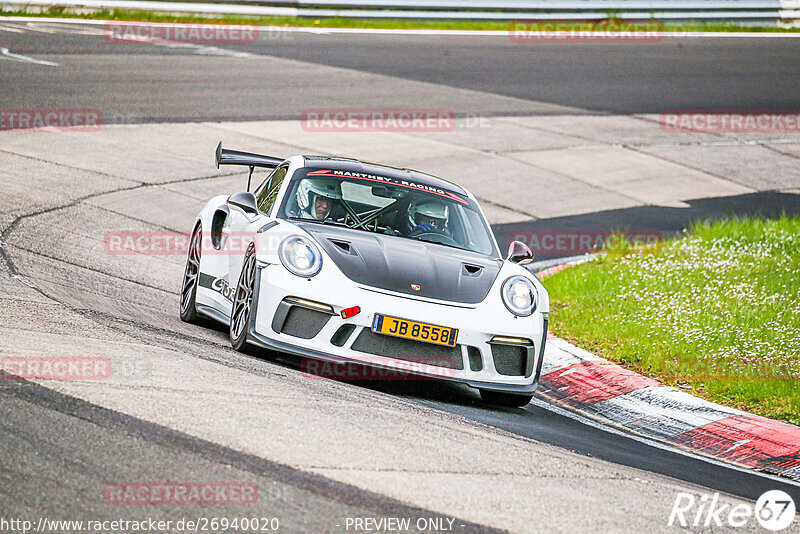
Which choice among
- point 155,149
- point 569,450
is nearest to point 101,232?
point 155,149

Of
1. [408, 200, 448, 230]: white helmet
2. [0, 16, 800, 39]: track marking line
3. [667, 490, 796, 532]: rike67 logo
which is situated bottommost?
[667, 490, 796, 532]: rike67 logo

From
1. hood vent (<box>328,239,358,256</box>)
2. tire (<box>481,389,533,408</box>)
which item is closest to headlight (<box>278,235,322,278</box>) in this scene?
hood vent (<box>328,239,358,256</box>)

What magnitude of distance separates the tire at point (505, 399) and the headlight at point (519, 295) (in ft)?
1.71

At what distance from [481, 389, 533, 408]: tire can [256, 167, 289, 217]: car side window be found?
2.05 metres

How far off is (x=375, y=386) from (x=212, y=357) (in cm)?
104

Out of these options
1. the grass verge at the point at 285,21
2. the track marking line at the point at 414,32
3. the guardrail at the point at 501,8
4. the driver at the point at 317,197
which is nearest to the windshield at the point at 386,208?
the driver at the point at 317,197

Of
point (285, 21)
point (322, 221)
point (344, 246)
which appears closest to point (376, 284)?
point (344, 246)

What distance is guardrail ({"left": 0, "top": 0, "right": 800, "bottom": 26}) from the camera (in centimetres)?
2466

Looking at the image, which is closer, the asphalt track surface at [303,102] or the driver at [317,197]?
the asphalt track surface at [303,102]

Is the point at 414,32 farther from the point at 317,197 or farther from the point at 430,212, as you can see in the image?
the point at 317,197

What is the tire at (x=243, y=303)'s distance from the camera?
695 cm

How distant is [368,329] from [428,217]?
1658 mm

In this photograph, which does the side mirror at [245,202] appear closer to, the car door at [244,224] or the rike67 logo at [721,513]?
the car door at [244,224]

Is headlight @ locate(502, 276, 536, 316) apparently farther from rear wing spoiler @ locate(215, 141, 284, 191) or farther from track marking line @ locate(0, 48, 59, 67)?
track marking line @ locate(0, 48, 59, 67)
